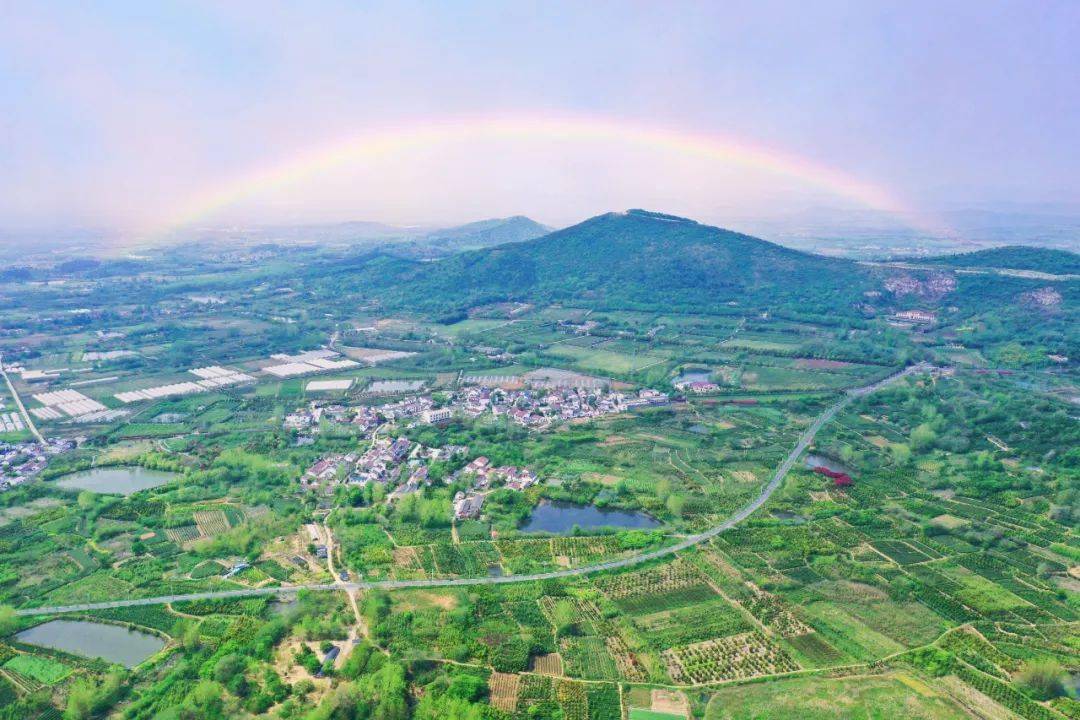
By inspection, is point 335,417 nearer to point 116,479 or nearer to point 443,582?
point 116,479

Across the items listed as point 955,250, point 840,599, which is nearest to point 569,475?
point 840,599

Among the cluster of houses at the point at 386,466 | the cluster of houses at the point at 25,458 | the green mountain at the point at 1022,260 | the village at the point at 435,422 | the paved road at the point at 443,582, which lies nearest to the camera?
the paved road at the point at 443,582

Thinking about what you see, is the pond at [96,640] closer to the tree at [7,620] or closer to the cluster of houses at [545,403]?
the tree at [7,620]

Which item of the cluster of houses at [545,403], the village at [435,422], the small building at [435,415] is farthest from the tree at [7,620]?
the cluster of houses at [545,403]

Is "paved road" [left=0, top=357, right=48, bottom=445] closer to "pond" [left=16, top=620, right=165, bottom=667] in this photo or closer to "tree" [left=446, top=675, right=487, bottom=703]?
"pond" [left=16, top=620, right=165, bottom=667]

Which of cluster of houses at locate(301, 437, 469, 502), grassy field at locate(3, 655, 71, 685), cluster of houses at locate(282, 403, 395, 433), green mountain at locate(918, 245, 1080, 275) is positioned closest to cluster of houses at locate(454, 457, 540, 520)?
cluster of houses at locate(301, 437, 469, 502)

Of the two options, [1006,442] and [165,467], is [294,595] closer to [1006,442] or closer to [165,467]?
[165,467]

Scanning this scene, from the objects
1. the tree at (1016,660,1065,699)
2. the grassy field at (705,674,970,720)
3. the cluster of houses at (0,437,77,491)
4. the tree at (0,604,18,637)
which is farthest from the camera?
the cluster of houses at (0,437,77,491)
